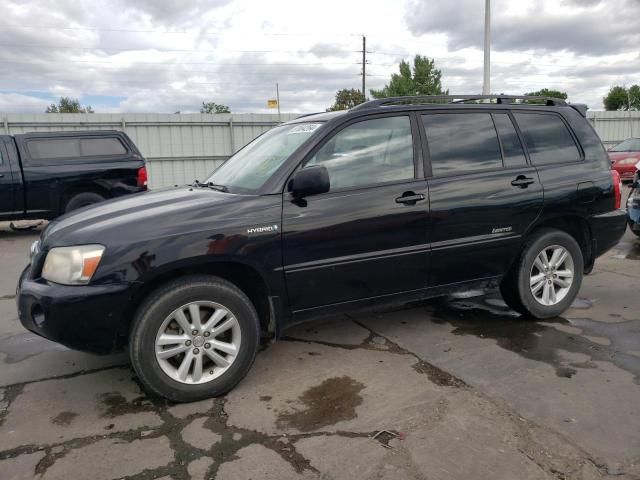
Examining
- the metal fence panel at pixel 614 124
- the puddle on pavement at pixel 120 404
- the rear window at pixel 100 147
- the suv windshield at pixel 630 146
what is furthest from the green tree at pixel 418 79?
the puddle on pavement at pixel 120 404

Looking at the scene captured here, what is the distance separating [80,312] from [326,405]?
1468 mm

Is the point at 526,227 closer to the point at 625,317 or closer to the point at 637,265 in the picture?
the point at 625,317

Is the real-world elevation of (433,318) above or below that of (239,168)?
below

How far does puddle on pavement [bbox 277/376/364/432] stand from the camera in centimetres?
295

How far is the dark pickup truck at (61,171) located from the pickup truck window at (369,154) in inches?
289

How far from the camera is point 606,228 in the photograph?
180 inches

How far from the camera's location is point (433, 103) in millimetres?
4172

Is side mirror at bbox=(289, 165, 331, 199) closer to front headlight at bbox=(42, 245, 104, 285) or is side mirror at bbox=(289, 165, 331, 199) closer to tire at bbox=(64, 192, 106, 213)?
front headlight at bbox=(42, 245, 104, 285)

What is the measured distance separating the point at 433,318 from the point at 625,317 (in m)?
1.60

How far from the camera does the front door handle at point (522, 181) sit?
4137 millimetres

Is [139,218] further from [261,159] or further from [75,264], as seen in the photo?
[261,159]

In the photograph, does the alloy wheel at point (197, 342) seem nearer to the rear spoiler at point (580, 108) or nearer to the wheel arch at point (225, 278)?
the wheel arch at point (225, 278)

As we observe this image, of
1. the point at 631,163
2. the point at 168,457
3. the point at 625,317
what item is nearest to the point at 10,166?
the point at 168,457

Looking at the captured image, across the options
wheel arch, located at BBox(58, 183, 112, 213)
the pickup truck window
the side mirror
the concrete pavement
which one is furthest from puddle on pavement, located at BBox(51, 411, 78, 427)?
wheel arch, located at BBox(58, 183, 112, 213)
